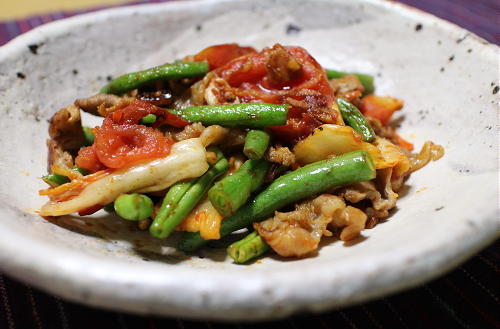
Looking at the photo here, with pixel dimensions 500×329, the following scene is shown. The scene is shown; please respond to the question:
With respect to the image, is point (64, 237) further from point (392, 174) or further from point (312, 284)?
point (392, 174)

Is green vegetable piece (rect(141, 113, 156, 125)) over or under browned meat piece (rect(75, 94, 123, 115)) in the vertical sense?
over

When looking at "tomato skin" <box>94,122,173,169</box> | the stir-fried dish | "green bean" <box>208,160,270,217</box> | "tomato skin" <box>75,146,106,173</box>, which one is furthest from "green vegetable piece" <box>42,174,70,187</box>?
"green bean" <box>208,160,270,217</box>

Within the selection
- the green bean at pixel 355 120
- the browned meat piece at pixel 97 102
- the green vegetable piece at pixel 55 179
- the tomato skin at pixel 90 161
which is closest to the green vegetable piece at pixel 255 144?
the green bean at pixel 355 120

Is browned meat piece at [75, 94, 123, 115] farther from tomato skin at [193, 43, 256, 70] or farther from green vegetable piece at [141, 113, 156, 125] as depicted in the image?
tomato skin at [193, 43, 256, 70]

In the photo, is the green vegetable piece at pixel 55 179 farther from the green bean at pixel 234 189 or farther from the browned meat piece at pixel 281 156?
the browned meat piece at pixel 281 156

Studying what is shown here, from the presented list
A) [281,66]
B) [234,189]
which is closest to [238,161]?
[234,189]

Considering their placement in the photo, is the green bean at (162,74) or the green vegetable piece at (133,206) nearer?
the green vegetable piece at (133,206)

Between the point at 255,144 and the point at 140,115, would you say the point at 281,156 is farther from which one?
the point at 140,115
